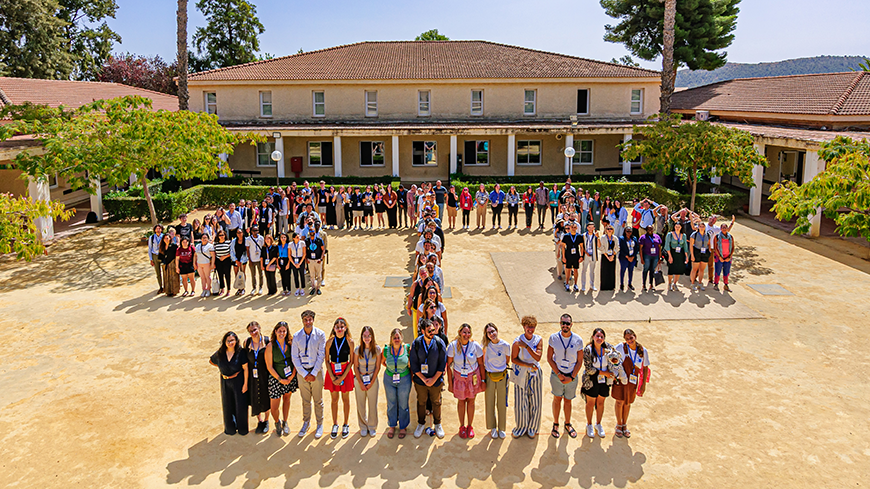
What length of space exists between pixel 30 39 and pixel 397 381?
44680 mm

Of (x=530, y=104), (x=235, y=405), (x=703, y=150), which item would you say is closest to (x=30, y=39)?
(x=530, y=104)

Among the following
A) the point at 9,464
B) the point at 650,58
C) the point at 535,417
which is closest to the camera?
the point at 9,464

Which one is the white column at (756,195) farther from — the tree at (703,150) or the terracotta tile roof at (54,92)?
the terracotta tile roof at (54,92)

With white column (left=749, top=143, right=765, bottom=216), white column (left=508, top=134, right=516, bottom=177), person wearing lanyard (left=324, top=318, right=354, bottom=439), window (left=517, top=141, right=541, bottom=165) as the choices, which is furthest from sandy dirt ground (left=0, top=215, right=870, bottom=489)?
window (left=517, top=141, right=541, bottom=165)

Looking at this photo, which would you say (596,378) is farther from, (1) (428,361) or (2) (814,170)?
(2) (814,170)

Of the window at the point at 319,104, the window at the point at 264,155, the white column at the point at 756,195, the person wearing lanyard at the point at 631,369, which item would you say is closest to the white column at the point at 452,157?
the window at the point at 319,104

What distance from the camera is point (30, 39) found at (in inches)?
1629

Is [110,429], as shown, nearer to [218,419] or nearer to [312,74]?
[218,419]

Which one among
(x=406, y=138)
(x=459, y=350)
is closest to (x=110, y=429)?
(x=459, y=350)

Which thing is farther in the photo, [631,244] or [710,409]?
[631,244]

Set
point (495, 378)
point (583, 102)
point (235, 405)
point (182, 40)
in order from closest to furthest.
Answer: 1. point (495, 378)
2. point (235, 405)
3. point (182, 40)
4. point (583, 102)

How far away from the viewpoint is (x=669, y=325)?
1199cm

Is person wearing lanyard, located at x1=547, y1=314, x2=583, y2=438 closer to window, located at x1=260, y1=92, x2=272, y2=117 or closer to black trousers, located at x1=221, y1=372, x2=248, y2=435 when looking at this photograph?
black trousers, located at x1=221, y1=372, x2=248, y2=435

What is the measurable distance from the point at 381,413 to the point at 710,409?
444 cm
